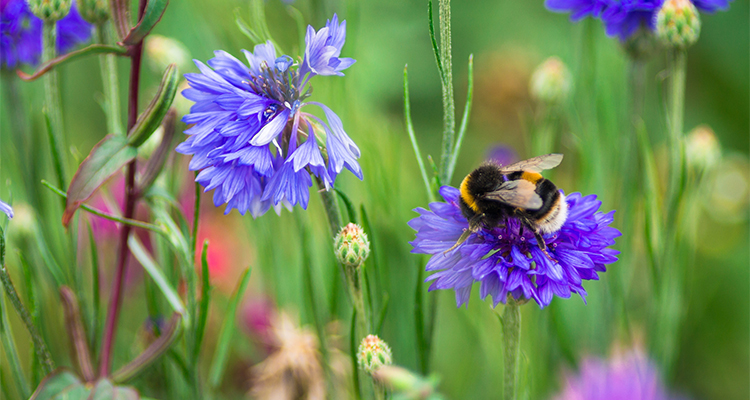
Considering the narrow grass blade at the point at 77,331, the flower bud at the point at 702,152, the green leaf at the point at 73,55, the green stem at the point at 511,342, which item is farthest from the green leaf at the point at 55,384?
the flower bud at the point at 702,152

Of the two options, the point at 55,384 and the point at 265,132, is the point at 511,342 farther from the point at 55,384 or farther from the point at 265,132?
the point at 55,384


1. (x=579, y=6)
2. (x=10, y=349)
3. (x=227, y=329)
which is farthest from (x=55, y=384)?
(x=579, y=6)

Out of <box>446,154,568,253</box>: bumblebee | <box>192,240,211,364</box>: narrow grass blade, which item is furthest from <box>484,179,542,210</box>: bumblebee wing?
<box>192,240,211,364</box>: narrow grass blade

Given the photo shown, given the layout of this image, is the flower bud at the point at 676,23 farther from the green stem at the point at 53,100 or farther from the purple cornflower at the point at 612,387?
the green stem at the point at 53,100

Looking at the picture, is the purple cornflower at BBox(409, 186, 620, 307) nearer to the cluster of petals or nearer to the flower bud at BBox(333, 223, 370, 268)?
the flower bud at BBox(333, 223, 370, 268)

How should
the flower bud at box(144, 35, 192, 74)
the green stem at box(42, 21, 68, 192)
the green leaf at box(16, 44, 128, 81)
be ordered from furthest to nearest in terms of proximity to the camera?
1. the flower bud at box(144, 35, 192, 74)
2. the green stem at box(42, 21, 68, 192)
3. the green leaf at box(16, 44, 128, 81)

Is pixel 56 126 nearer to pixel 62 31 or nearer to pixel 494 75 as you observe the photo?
pixel 62 31

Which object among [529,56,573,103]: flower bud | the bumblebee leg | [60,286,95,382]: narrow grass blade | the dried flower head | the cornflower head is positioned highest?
[529,56,573,103]: flower bud
